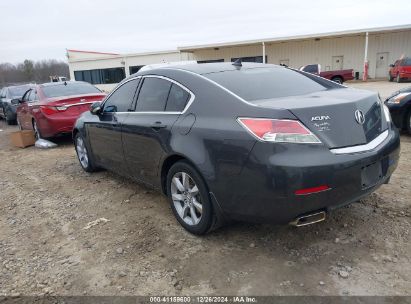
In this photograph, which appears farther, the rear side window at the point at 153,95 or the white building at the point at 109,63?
the white building at the point at 109,63

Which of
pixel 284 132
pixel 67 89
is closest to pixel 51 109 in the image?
pixel 67 89

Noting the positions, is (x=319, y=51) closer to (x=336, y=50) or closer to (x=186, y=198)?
(x=336, y=50)

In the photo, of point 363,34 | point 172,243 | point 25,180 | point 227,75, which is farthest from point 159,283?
point 363,34

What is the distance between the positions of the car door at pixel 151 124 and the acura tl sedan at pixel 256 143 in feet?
0.04

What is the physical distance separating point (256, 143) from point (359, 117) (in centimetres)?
91

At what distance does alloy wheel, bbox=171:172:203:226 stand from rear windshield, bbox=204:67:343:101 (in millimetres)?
917

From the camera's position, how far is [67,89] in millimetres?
8938

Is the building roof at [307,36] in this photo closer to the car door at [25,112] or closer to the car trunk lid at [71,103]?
the car door at [25,112]

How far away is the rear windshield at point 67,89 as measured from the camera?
8.71 meters

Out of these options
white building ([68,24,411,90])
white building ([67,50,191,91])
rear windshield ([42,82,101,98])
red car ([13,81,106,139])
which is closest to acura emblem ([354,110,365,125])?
red car ([13,81,106,139])

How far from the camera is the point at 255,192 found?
277 cm

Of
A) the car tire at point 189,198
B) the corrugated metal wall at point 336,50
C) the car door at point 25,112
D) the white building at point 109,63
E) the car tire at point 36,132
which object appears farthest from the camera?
the white building at point 109,63

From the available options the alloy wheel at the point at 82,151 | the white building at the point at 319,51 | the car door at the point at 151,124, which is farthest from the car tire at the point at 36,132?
the white building at the point at 319,51

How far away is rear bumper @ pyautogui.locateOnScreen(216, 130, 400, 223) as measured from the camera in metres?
2.62
